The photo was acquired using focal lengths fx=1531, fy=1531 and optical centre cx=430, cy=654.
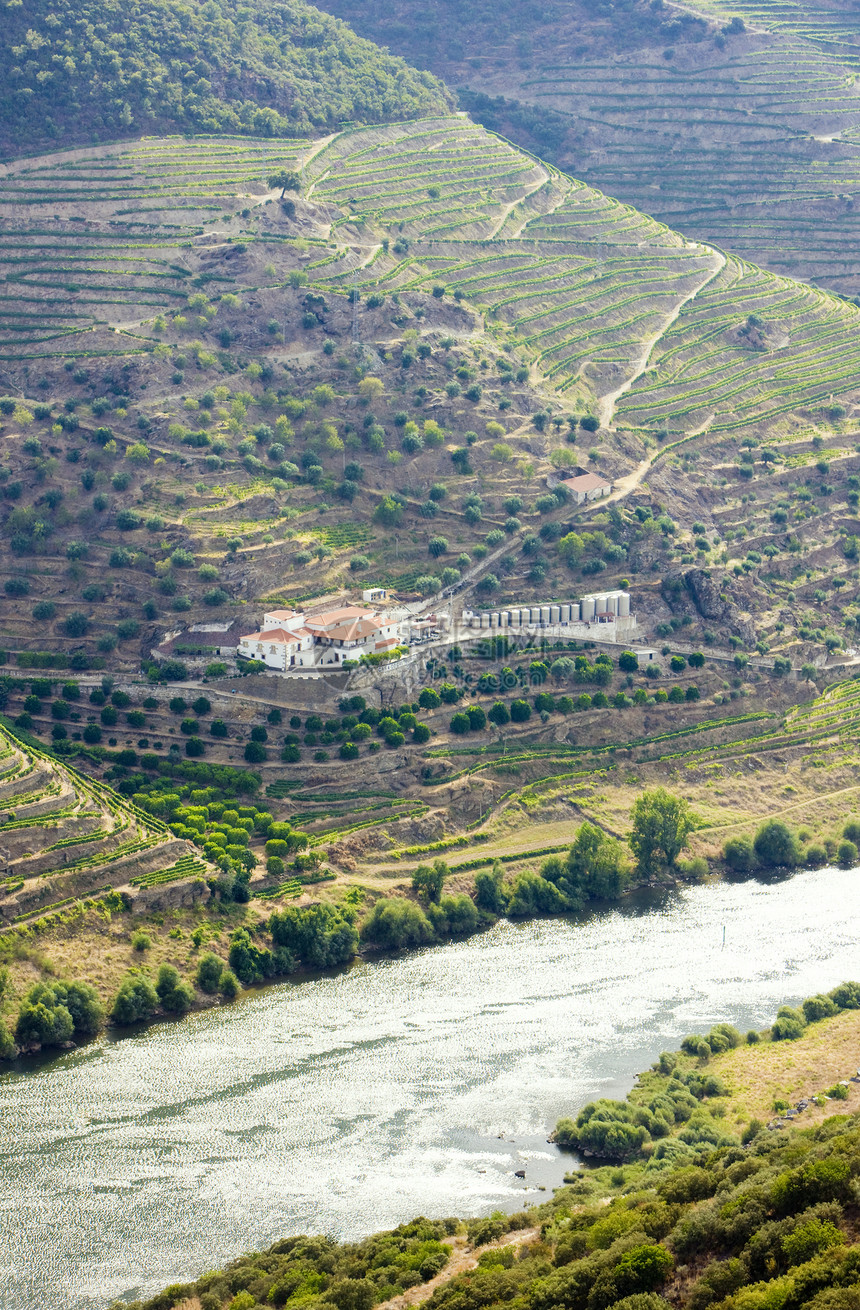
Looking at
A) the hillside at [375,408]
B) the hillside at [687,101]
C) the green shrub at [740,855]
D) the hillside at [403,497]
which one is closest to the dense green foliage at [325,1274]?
the hillside at [403,497]

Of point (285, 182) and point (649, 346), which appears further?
point (649, 346)

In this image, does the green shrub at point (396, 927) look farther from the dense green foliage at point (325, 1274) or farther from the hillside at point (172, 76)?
the hillside at point (172, 76)

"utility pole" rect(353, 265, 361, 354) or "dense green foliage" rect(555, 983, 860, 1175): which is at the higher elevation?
"utility pole" rect(353, 265, 361, 354)

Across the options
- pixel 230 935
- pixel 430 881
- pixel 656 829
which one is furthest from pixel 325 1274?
pixel 656 829

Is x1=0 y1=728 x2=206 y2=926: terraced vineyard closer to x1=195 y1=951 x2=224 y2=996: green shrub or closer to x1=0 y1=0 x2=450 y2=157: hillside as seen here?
x1=195 y1=951 x2=224 y2=996: green shrub

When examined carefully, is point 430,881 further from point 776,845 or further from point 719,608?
point 719,608

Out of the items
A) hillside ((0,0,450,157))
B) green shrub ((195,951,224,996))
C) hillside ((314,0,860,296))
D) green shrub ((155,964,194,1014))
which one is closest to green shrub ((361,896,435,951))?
green shrub ((195,951,224,996))
